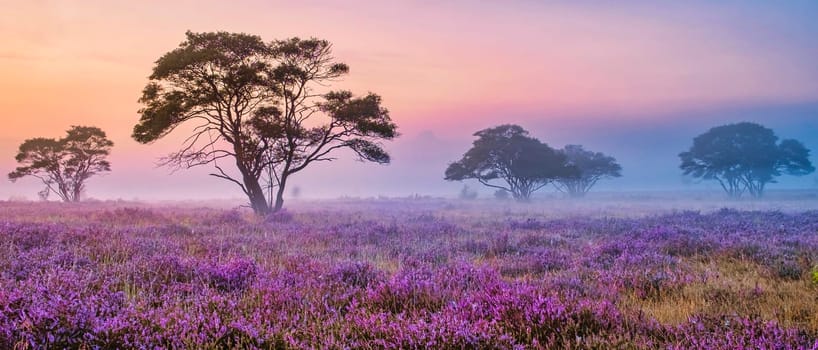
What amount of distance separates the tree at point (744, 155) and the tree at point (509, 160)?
17066 millimetres

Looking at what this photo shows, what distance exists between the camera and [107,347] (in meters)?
3.06

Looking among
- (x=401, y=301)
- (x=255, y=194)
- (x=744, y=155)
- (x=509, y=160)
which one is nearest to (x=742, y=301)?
(x=401, y=301)

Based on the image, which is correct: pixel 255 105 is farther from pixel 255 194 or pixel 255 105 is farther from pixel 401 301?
pixel 401 301

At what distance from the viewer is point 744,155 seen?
5238cm

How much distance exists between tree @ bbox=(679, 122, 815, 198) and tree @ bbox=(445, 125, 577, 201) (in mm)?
17066

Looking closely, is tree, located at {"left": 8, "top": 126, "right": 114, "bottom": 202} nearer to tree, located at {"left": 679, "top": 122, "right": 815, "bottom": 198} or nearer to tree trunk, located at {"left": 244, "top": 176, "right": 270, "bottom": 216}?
tree trunk, located at {"left": 244, "top": 176, "right": 270, "bottom": 216}

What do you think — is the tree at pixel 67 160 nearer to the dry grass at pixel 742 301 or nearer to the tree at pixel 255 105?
the tree at pixel 255 105

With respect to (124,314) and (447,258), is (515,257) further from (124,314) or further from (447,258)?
(124,314)

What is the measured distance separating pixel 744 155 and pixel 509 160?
27624 mm

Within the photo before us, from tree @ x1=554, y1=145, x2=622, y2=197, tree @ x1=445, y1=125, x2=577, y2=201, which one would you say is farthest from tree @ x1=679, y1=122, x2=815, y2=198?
tree @ x1=445, y1=125, x2=577, y2=201

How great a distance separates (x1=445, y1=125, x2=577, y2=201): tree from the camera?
50.3 m

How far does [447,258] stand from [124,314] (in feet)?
17.3

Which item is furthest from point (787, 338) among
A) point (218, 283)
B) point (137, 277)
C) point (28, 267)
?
point (28, 267)

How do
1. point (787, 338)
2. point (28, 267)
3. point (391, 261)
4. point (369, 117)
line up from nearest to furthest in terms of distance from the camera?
point (787, 338)
point (28, 267)
point (391, 261)
point (369, 117)
